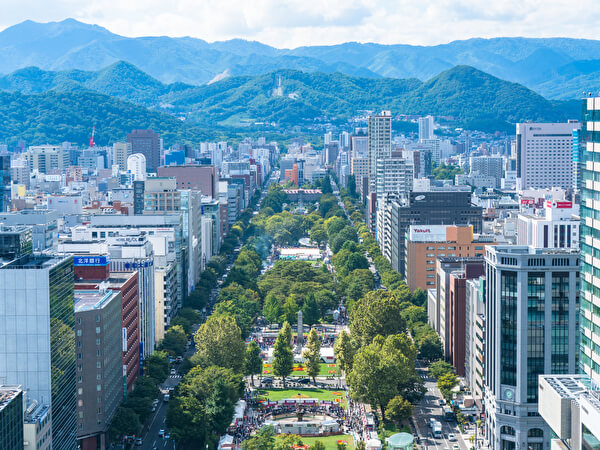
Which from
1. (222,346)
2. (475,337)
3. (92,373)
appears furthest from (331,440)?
(92,373)

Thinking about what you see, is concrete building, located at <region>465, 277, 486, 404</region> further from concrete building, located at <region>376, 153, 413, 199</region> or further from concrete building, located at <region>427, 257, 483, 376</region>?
concrete building, located at <region>376, 153, 413, 199</region>

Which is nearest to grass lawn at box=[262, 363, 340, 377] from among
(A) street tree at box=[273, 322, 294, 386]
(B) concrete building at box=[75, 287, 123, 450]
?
(A) street tree at box=[273, 322, 294, 386]

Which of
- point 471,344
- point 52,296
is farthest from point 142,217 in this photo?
point 52,296

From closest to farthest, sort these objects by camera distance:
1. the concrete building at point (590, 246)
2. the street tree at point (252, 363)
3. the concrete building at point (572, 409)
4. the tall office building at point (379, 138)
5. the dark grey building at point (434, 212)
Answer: the concrete building at point (572, 409)
the concrete building at point (590, 246)
the street tree at point (252, 363)
the dark grey building at point (434, 212)
the tall office building at point (379, 138)

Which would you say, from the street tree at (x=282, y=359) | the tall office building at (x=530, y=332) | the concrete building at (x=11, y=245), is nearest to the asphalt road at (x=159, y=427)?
the street tree at (x=282, y=359)

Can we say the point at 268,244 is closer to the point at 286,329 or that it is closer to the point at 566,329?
the point at 286,329

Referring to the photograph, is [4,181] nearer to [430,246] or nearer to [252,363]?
[430,246]

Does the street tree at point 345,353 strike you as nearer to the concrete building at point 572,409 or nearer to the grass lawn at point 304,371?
the grass lawn at point 304,371
